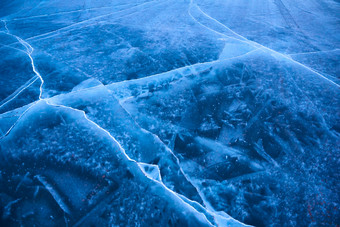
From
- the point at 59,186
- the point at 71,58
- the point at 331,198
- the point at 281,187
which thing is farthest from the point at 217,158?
the point at 71,58

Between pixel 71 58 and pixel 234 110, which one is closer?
pixel 234 110

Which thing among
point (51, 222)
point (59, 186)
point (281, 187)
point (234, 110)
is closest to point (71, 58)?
point (59, 186)

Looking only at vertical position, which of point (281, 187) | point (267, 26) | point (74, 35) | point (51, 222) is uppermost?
point (267, 26)

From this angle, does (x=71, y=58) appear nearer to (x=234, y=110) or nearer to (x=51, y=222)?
(x=51, y=222)

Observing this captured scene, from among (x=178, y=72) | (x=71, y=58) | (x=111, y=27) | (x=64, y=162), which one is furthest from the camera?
(x=111, y=27)

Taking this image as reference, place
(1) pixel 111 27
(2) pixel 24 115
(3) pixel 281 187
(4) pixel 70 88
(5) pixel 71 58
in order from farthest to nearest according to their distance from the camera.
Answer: (1) pixel 111 27 → (5) pixel 71 58 → (4) pixel 70 88 → (2) pixel 24 115 → (3) pixel 281 187

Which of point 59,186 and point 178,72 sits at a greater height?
point 178,72
